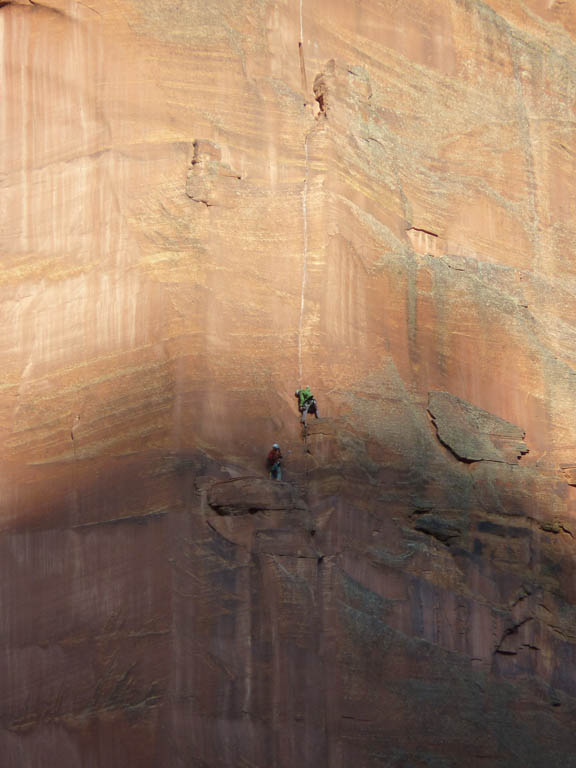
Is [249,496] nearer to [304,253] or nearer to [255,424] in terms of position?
[255,424]

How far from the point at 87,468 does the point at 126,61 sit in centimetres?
635

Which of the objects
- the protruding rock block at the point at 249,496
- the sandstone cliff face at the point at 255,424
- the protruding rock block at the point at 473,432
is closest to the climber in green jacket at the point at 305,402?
the sandstone cliff face at the point at 255,424

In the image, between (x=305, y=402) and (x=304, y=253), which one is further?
(x=304, y=253)

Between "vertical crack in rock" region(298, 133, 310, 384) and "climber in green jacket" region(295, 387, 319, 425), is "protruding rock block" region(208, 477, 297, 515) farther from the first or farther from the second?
"vertical crack in rock" region(298, 133, 310, 384)

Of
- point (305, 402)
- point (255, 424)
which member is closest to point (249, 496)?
point (255, 424)

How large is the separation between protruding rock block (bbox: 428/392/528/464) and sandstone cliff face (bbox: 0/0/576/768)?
0.08 m

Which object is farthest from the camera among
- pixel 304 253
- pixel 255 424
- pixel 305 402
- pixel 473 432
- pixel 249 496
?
pixel 473 432

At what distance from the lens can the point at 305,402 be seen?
20.8 metres

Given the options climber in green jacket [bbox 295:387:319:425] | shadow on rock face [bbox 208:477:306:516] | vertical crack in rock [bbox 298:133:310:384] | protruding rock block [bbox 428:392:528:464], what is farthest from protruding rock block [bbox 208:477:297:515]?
protruding rock block [bbox 428:392:528:464]

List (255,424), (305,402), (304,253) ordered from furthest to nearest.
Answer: (304,253) → (305,402) → (255,424)

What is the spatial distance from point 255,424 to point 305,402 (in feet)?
2.69

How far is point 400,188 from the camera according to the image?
930 inches

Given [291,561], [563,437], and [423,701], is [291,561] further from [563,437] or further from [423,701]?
[563,437]

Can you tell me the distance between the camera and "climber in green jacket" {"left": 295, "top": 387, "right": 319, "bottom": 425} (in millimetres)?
20750
